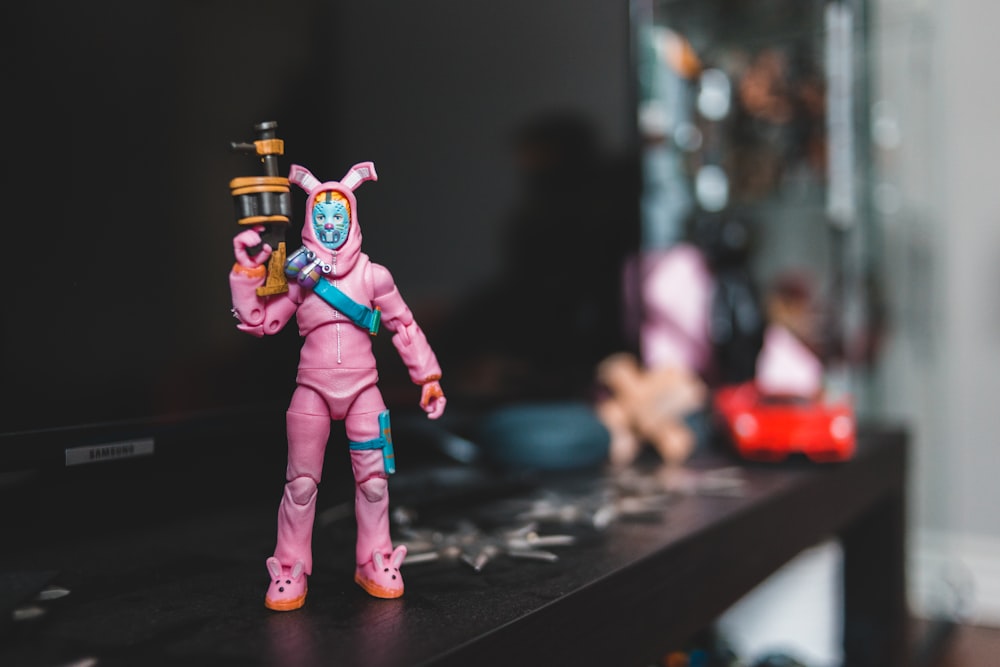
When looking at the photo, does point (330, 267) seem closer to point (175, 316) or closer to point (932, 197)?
point (175, 316)

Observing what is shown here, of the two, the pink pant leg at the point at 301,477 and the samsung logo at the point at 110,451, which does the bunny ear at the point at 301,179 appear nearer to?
the pink pant leg at the point at 301,477

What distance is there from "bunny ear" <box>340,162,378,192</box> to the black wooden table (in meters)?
0.25

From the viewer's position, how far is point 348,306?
0.53m

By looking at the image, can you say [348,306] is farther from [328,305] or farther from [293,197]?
[293,197]

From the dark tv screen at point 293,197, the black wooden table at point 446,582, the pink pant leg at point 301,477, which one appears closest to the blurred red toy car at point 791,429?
the black wooden table at point 446,582

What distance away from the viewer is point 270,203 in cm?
50

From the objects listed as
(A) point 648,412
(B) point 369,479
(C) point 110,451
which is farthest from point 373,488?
(A) point 648,412

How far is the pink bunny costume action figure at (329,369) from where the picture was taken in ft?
1.71

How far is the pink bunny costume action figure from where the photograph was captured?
1.71ft

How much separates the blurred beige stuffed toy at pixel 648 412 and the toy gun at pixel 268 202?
65 cm

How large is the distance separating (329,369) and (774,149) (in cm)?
123

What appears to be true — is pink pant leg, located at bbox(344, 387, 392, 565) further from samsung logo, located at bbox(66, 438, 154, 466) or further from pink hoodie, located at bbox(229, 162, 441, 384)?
samsung logo, located at bbox(66, 438, 154, 466)

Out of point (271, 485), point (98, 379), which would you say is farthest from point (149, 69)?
point (271, 485)

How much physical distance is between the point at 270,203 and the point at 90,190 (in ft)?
0.80
